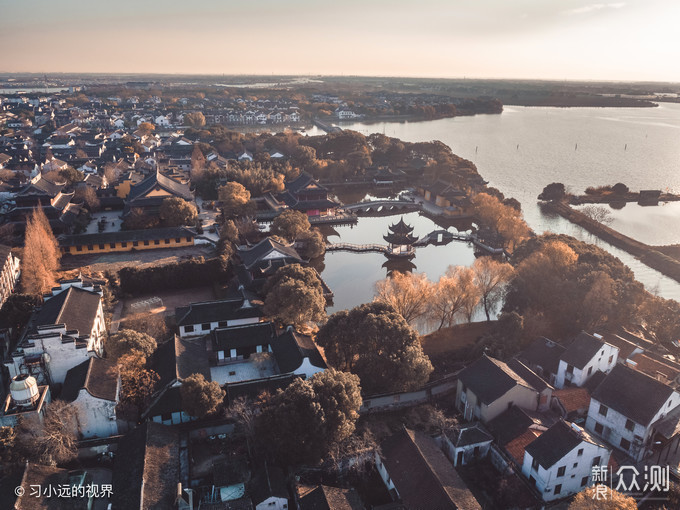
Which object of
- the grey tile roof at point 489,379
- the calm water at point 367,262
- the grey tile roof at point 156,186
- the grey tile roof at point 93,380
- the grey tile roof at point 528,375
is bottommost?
the calm water at point 367,262

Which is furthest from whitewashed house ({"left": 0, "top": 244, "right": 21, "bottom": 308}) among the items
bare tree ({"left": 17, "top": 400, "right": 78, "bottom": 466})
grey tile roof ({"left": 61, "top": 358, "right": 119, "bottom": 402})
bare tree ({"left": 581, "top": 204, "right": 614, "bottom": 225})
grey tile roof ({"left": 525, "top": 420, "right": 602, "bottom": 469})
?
bare tree ({"left": 581, "top": 204, "right": 614, "bottom": 225})

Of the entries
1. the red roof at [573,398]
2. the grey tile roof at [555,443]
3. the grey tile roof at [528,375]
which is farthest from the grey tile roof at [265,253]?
the grey tile roof at [555,443]

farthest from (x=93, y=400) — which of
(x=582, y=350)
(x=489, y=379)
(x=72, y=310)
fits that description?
(x=582, y=350)

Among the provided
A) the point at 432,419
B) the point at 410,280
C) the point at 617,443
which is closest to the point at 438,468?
the point at 432,419

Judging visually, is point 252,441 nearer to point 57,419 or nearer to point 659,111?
point 57,419

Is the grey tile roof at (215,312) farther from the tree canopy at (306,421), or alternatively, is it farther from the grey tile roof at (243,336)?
the tree canopy at (306,421)

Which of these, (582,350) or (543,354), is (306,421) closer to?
(543,354)

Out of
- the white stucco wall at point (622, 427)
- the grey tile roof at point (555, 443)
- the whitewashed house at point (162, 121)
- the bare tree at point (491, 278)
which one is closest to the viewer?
the grey tile roof at point (555, 443)

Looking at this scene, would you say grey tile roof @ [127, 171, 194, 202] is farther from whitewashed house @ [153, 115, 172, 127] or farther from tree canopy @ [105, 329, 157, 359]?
whitewashed house @ [153, 115, 172, 127]
